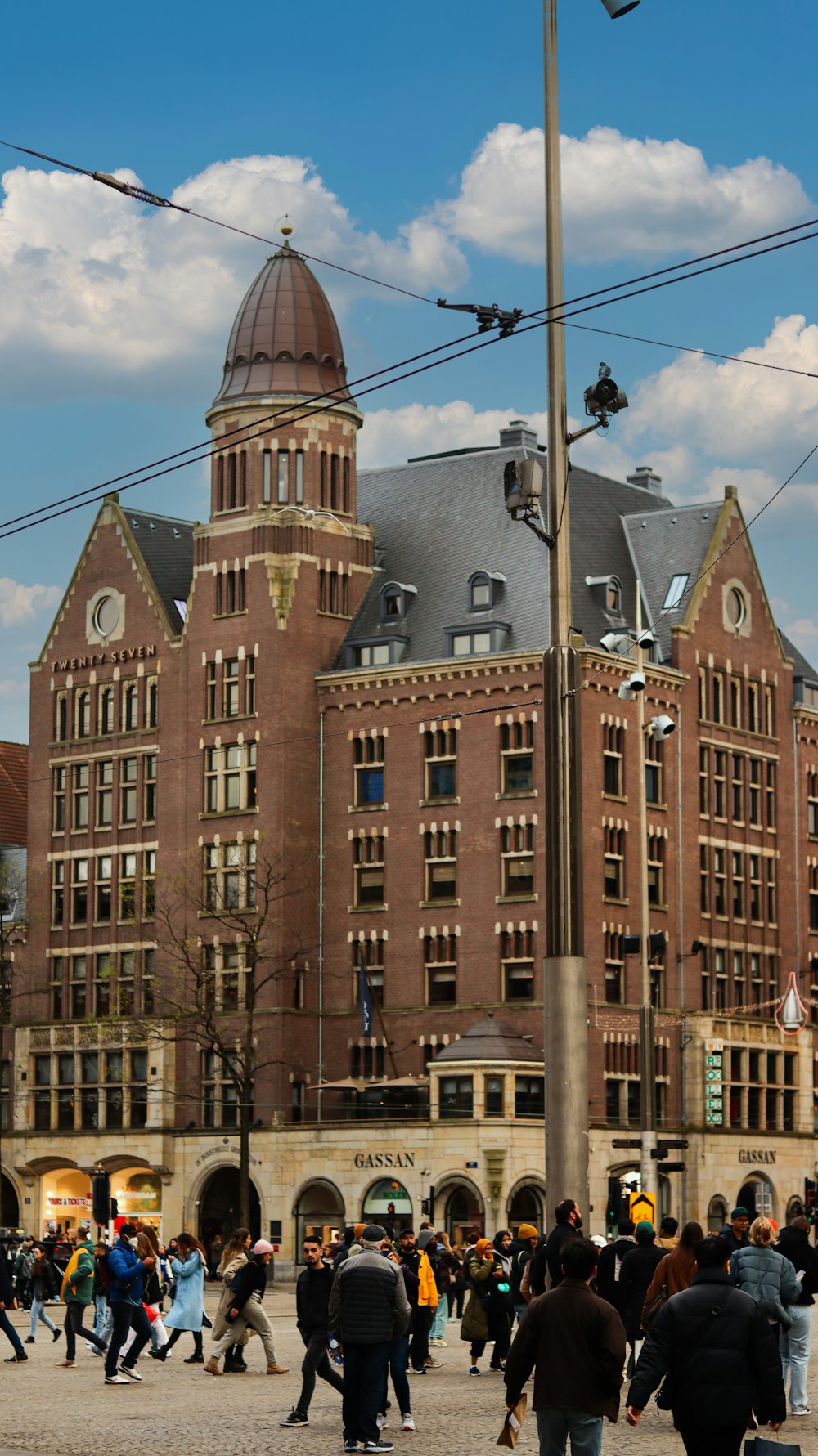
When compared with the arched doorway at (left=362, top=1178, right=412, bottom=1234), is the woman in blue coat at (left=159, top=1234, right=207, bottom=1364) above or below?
above

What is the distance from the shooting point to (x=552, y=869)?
905 inches

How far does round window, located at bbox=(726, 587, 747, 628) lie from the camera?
83.2 m

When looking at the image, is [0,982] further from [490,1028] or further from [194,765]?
[490,1028]

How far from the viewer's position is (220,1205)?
7881cm

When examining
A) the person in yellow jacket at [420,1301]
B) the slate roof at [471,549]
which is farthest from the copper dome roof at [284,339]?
the person in yellow jacket at [420,1301]

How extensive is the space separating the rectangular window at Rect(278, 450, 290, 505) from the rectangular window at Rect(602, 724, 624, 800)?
1389 cm

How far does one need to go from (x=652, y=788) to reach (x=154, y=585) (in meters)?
19.4

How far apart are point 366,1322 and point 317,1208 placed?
57.9m

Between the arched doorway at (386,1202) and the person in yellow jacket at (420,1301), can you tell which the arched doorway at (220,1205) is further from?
the person in yellow jacket at (420,1301)

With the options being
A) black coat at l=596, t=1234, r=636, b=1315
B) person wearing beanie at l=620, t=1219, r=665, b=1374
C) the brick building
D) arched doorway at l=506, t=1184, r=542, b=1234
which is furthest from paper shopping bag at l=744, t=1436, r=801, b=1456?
arched doorway at l=506, t=1184, r=542, b=1234

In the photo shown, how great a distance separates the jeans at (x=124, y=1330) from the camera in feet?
91.1

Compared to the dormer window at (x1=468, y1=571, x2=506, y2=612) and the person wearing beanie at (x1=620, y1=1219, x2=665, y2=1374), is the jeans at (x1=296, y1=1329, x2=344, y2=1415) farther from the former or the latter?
the dormer window at (x1=468, y1=571, x2=506, y2=612)

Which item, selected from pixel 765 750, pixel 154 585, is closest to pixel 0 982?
pixel 154 585

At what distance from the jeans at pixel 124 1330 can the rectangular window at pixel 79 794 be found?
56.8m
